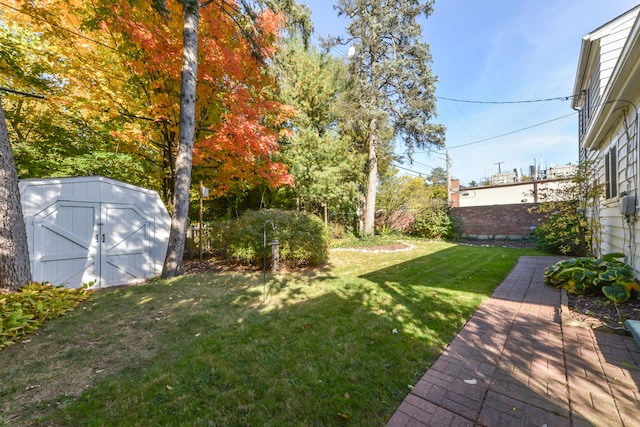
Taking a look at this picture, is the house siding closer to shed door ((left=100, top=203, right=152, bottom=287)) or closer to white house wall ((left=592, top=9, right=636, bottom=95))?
white house wall ((left=592, top=9, right=636, bottom=95))

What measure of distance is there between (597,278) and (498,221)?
12740 millimetres

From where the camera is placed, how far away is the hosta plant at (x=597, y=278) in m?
3.57

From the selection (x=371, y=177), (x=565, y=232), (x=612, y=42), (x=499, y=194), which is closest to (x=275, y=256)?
(x=371, y=177)

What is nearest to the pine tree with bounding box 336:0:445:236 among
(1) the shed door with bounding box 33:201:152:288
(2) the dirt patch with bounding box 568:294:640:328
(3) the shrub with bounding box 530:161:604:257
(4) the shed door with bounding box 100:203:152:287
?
(3) the shrub with bounding box 530:161:604:257

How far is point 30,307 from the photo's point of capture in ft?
11.5

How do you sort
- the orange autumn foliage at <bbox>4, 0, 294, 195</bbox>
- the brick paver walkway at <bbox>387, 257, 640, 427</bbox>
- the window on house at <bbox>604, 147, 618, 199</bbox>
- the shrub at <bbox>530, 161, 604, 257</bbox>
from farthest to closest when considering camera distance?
the orange autumn foliage at <bbox>4, 0, 294, 195</bbox>
the shrub at <bbox>530, 161, 604, 257</bbox>
the window on house at <bbox>604, 147, 618, 199</bbox>
the brick paver walkway at <bbox>387, 257, 640, 427</bbox>

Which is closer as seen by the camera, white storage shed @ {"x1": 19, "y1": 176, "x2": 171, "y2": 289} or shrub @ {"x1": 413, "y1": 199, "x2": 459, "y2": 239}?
white storage shed @ {"x1": 19, "y1": 176, "x2": 171, "y2": 289}

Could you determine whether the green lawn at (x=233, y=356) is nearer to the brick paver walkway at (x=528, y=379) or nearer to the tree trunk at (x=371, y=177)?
the brick paver walkway at (x=528, y=379)

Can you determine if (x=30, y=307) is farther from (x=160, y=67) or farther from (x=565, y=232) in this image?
(x=565, y=232)

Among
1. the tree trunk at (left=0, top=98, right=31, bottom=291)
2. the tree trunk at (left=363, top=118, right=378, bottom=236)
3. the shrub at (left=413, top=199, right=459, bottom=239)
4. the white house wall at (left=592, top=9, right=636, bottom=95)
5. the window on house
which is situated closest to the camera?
the tree trunk at (left=0, top=98, right=31, bottom=291)

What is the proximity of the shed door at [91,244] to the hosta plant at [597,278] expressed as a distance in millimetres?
8928

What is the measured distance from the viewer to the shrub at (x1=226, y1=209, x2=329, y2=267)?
698 centimetres

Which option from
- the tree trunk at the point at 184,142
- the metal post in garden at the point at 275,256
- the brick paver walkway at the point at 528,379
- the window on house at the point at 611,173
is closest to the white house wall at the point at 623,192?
the window on house at the point at 611,173

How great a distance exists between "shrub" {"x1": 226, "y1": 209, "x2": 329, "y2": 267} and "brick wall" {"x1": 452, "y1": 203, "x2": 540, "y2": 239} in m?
11.0
